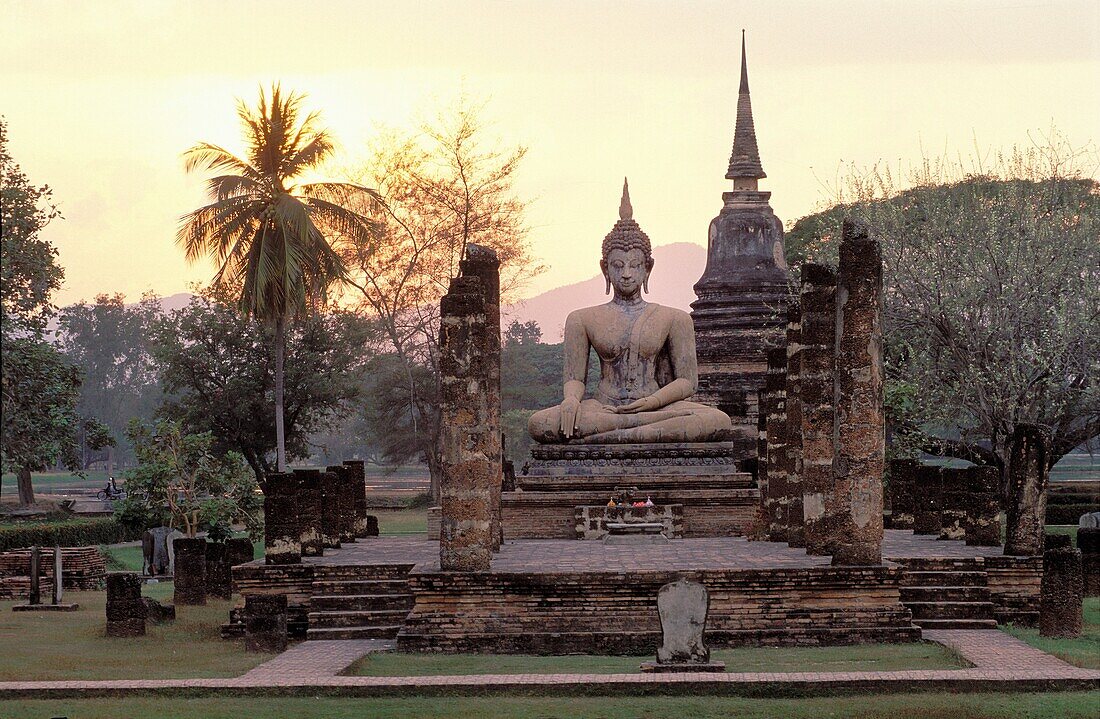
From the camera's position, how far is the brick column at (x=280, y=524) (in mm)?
18906

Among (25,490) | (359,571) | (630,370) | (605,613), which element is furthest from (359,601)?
(25,490)

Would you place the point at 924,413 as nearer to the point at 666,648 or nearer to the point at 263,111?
the point at 263,111

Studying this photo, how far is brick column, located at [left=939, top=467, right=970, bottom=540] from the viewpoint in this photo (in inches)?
872

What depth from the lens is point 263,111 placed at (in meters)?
38.4

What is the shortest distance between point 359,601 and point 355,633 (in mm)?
522

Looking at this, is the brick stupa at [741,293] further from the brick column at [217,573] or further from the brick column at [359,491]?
the brick column at [217,573]

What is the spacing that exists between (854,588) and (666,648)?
3261 mm

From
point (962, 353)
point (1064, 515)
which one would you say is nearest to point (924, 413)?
point (962, 353)

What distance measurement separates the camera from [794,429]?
21281 millimetres

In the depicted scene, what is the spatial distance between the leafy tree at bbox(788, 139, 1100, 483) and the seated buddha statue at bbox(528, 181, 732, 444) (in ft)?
26.2

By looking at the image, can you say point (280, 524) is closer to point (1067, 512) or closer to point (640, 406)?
point (640, 406)

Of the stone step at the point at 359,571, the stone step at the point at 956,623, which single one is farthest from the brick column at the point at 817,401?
the stone step at the point at 359,571

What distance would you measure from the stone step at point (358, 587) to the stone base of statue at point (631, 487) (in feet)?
17.2

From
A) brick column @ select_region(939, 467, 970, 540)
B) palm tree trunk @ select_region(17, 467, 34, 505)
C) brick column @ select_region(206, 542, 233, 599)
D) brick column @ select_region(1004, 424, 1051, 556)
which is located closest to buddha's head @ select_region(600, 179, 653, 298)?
brick column @ select_region(939, 467, 970, 540)
